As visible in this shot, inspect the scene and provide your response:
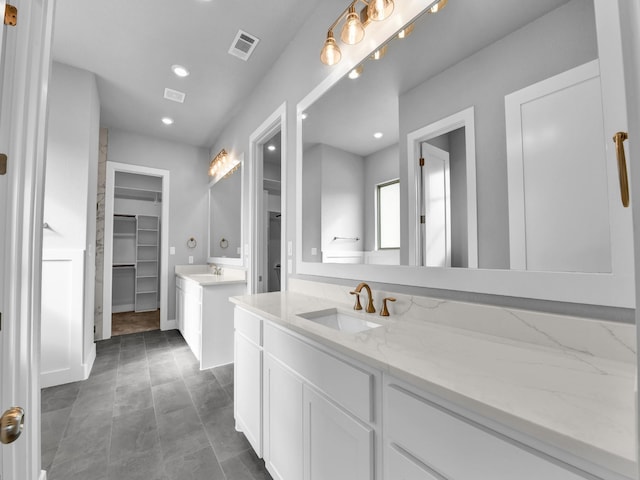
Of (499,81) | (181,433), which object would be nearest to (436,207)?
(499,81)

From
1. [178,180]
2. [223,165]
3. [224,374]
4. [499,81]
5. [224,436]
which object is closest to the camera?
[499,81]

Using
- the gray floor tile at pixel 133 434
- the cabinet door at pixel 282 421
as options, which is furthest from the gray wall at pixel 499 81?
the gray floor tile at pixel 133 434

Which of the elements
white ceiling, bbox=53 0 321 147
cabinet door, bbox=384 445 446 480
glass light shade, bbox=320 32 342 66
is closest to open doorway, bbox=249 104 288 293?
white ceiling, bbox=53 0 321 147

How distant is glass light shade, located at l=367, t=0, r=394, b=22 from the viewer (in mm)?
1299

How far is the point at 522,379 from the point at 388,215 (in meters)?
0.87

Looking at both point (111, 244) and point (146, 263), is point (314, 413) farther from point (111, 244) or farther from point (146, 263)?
point (146, 263)

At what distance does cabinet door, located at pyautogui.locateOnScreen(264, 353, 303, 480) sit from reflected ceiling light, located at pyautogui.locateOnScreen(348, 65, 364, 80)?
1.64m

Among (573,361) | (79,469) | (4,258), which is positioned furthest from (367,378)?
(79,469)

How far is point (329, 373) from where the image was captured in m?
0.96

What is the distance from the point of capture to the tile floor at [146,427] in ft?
4.77

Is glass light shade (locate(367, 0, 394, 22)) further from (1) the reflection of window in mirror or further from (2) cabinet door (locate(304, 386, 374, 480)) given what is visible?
(2) cabinet door (locate(304, 386, 374, 480))

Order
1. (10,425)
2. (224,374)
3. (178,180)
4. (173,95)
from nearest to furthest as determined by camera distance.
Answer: (10,425) < (224,374) < (173,95) < (178,180)

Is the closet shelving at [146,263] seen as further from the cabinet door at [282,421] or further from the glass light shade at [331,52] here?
the glass light shade at [331,52]

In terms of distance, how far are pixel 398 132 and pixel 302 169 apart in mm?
875
